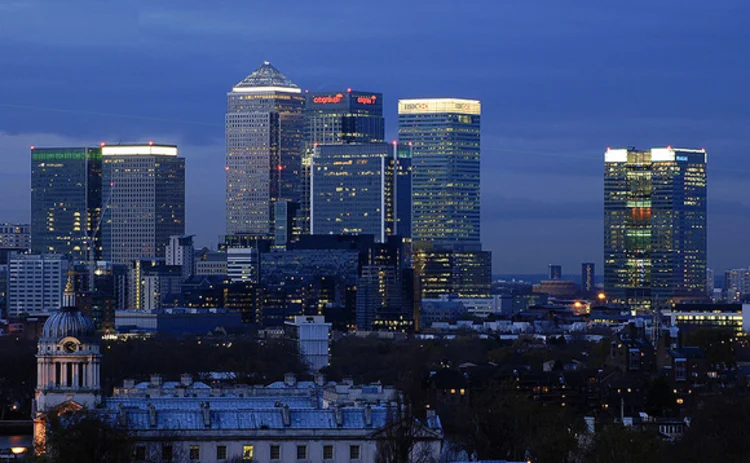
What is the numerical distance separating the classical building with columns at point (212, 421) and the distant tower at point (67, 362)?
0.13 feet

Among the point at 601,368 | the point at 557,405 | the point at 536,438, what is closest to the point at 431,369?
the point at 601,368

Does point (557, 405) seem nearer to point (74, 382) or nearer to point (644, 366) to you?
point (644, 366)

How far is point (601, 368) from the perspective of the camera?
198 meters

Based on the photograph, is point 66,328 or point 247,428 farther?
point 66,328

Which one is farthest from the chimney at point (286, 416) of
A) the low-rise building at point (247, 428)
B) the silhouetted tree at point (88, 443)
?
the silhouetted tree at point (88, 443)

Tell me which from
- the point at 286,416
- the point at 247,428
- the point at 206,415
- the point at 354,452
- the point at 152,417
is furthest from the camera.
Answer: the point at 286,416

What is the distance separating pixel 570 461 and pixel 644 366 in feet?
324

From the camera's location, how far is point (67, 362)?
320 feet

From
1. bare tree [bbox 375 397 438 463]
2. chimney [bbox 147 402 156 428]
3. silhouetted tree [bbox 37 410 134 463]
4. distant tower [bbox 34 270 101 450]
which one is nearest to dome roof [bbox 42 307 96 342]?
distant tower [bbox 34 270 101 450]

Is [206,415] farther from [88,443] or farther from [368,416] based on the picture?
[88,443]

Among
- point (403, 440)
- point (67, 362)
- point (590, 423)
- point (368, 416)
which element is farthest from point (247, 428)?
point (590, 423)

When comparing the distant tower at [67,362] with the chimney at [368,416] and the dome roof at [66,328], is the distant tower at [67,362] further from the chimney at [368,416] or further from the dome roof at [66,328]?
the chimney at [368,416]

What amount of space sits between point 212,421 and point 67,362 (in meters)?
8.72

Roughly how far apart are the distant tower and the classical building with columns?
1.5 inches
